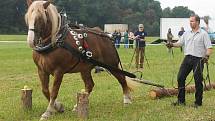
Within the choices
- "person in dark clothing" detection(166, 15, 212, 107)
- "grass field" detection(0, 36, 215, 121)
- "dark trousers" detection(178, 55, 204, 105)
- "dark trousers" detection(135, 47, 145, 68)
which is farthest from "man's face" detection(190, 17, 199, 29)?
"dark trousers" detection(135, 47, 145, 68)

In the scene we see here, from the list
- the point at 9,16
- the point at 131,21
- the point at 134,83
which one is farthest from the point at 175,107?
the point at 131,21

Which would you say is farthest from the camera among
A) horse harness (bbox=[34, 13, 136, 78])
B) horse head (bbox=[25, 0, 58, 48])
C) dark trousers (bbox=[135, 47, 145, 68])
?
dark trousers (bbox=[135, 47, 145, 68])

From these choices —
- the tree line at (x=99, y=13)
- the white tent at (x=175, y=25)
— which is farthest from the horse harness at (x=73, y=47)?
the tree line at (x=99, y=13)

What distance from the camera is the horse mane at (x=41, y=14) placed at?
7.68m

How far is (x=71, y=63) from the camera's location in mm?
8508

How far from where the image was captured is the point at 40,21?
7.76 metres

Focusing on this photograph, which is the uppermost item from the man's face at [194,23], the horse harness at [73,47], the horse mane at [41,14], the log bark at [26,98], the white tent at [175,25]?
the horse mane at [41,14]

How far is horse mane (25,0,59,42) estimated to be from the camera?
7676 millimetres

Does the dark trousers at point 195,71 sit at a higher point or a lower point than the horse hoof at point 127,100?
higher

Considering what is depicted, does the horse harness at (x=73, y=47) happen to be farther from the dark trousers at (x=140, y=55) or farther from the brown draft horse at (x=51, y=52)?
the dark trousers at (x=140, y=55)

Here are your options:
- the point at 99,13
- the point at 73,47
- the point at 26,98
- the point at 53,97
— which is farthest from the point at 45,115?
the point at 99,13

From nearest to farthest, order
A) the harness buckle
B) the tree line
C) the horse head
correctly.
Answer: the horse head
the harness buckle
the tree line

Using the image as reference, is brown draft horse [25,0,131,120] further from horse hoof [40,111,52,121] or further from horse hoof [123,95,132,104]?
horse hoof [123,95,132,104]

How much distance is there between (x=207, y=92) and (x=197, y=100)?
2157 mm
